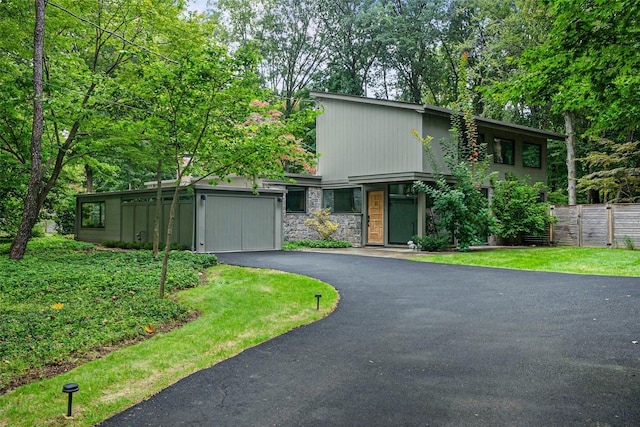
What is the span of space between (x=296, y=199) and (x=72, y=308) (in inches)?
515

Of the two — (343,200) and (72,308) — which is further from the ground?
(343,200)

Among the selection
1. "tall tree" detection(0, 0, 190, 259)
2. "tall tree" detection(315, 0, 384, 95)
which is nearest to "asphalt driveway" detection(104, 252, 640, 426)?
"tall tree" detection(0, 0, 190, 259)

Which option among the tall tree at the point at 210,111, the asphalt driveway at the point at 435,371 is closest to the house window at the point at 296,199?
the tall tree at the point at 210,111

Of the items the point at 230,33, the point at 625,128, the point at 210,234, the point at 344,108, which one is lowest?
the point at 210,234

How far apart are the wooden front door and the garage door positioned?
3.83 meters

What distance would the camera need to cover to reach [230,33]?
2978 cm

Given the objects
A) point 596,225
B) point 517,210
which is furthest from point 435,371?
point 596,225

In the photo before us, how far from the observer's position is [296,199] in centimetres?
1880

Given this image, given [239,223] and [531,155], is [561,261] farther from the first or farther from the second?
[531,155]

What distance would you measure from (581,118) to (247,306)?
22573 millimetres

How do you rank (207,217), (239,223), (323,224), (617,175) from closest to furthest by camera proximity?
(207,217) → (239,223) → (323,224) → (617,175)

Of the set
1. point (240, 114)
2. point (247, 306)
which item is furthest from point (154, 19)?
point (247, 306)

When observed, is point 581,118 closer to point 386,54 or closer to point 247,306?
point 386,54

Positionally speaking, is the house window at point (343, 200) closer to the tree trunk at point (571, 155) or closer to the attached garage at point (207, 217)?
the attached garage at point (207, 217)
